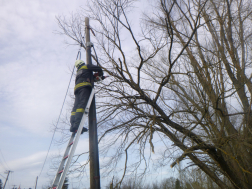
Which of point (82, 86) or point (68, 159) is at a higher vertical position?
point (82, 86)

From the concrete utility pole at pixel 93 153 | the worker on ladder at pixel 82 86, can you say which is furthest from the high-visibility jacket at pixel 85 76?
the concrete utility pole at pixel 93 153

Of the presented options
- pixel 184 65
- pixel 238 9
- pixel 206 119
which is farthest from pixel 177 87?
pixel 238 9

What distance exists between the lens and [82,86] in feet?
14.1

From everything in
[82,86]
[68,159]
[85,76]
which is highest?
[85,76]

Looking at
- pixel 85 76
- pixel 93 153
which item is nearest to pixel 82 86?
pixel 85 76

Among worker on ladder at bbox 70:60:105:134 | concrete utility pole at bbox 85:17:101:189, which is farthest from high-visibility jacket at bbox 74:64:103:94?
concrete utility pole at bbox 85:17:101:189

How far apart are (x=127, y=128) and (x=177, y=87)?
2.27m

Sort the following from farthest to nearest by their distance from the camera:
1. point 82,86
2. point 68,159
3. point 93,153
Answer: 1. point 82,86
2. point 93,153
3. point 68,159

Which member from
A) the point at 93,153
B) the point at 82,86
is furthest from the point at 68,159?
the point at 82,86

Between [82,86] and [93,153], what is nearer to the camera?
[93,153]

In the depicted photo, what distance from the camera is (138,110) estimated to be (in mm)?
5121

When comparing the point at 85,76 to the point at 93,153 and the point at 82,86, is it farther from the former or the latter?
the point at 93,153

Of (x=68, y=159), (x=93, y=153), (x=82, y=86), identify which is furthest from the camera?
(x=82, y=86)

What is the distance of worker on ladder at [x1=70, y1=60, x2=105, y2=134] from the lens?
4051 mm
